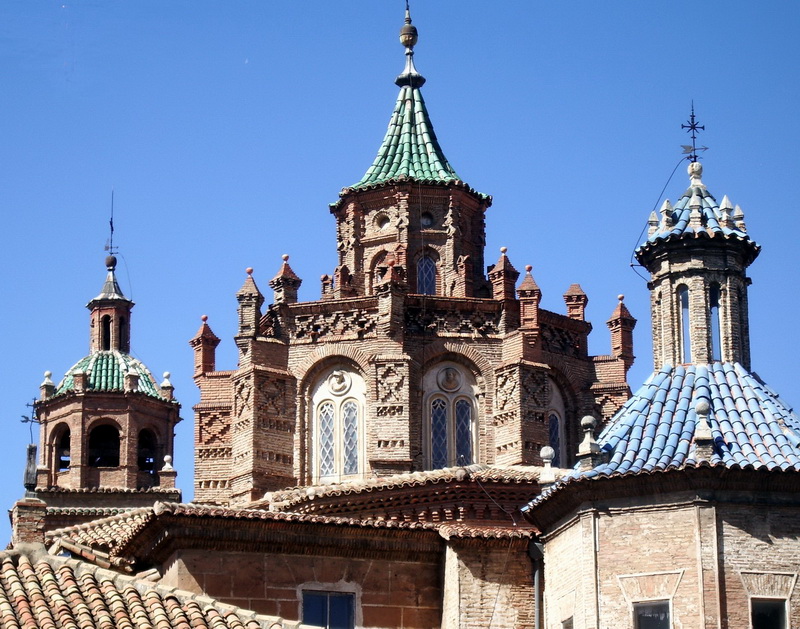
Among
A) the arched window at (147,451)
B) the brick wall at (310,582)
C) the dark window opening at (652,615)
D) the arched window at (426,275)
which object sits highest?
the arched window at (426,275)

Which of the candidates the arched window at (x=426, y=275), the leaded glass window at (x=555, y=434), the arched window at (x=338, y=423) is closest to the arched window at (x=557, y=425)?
the leaded glass window at (x=555, y=434)

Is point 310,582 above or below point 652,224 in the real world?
below

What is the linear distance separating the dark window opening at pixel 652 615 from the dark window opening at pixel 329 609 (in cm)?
436

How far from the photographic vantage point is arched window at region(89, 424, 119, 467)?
191 feet

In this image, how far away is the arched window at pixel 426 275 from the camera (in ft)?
160

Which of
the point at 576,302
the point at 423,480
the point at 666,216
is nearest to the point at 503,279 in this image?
the point at 576,302

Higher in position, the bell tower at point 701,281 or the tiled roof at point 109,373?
the tiled roof at point 109,373

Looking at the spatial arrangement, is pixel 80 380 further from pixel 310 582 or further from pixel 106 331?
pixel 310 582

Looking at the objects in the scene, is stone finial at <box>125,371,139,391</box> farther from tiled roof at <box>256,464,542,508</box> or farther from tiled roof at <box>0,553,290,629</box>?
tiled roof at <box>0,553,290,629</box>

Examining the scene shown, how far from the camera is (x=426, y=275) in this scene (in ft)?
161

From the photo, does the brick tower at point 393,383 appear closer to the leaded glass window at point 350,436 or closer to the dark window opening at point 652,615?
the leaded glass window at point 350,436

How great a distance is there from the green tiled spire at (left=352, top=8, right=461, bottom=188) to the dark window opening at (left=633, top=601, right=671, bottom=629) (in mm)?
20876

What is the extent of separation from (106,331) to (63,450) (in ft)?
13.2

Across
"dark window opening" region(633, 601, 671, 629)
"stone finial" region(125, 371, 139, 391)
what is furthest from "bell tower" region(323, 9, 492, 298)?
"dark window opening" region(633, 601, 671, 629)
